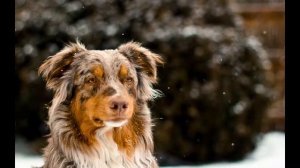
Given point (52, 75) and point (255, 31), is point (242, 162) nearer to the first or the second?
point (255, 31)

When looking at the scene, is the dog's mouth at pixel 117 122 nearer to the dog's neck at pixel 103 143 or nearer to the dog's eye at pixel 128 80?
the dog's neck at pixel 103 143

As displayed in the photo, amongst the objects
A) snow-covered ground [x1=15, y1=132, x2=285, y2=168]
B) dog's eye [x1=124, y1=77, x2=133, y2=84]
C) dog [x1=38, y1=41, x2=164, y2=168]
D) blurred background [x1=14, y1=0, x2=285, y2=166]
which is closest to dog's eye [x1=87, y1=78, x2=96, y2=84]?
dog [x1=38, y1=41, x2=164, y2=168]

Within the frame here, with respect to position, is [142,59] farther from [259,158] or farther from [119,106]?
[259,158]

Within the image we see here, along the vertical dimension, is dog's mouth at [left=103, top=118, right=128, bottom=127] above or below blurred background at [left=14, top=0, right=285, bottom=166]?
below

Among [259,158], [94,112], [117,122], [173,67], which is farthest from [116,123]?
[259,158]

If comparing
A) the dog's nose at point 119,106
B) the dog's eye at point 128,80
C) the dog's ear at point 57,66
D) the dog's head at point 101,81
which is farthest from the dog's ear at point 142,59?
the dog's nose at point 119,106

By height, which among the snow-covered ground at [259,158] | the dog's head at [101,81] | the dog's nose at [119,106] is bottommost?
the snow-covered ground at [259,158]

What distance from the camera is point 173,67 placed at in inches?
283

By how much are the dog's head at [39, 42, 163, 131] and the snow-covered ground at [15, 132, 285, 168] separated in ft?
10.2

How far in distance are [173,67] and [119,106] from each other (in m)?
4.11

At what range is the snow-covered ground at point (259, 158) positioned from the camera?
6.85 meters

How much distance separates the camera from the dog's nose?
10.2 ft

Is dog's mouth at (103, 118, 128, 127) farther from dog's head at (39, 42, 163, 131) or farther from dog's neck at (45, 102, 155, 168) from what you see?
dog's neck at (45, 102, 155, 168)

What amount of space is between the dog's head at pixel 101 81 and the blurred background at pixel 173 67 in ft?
11.1
